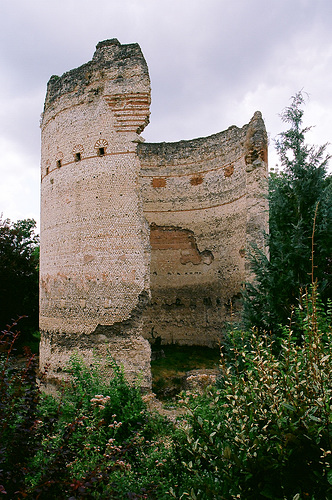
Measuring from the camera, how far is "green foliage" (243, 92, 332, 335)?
579 centimetres

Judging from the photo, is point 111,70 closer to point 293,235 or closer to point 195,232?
point 293,235

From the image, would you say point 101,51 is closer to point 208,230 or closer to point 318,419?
point 208,230

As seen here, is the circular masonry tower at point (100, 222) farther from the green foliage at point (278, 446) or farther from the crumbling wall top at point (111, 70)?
the green foliage at point (278, 446)

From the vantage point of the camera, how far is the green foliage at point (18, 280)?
15.2 metres

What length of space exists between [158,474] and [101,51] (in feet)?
25.7

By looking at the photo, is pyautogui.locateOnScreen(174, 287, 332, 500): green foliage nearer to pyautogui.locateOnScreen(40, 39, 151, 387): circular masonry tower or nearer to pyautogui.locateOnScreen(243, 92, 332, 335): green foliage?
pyautogui.locateOnScreen(243, 92, 332, 335): green foliage

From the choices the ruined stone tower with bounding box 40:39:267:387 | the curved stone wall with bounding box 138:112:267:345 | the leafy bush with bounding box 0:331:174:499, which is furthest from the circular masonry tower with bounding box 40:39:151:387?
the curved stone wall with bounding box 138:112:267:345

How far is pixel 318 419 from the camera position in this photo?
2230 mm

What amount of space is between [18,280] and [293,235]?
1253 centimetres

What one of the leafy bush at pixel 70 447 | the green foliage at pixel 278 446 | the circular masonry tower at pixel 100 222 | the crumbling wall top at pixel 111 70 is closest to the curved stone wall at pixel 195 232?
the crumbling wall top at pixel 111 70

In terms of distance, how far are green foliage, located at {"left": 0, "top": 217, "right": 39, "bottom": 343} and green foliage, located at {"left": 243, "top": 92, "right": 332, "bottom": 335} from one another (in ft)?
37.6

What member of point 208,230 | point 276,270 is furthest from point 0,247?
point 276,270

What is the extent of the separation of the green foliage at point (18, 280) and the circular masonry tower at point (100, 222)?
722 centimetres

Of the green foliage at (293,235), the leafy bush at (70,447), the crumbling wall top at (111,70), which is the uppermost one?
the crumbling wall top at (111,70)
